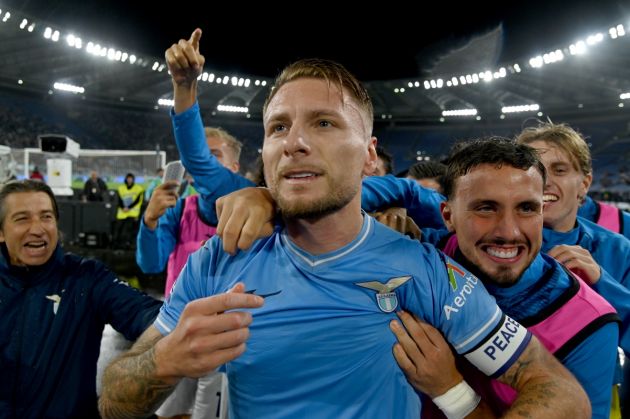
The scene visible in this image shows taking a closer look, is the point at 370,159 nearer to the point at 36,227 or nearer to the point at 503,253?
the point at 503,253

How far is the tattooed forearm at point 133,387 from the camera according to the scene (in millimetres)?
1173

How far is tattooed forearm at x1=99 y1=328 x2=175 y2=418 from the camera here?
1.17 meters

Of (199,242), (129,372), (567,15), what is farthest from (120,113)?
(129,372)

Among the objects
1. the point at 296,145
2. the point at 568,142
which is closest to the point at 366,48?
the point at 568,142

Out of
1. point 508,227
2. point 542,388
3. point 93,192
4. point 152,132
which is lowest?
point 542,388

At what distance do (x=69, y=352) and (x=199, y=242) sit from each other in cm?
95

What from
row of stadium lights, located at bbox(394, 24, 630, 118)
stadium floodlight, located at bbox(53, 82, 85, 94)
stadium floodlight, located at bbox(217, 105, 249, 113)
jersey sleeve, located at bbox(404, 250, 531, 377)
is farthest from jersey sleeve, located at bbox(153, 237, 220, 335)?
stadium floodlight, located at bbox(217, 105, 249, 113)

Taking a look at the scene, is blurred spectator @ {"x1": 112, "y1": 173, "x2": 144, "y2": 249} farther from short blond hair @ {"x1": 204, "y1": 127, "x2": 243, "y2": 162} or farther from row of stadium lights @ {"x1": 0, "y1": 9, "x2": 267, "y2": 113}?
short blond hair @ {"x1": 204, "y1": 127, "x2": 243, "y2": 162}

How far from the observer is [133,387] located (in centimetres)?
121

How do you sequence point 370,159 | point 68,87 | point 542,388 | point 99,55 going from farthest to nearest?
point 68,87 → point 99,55 → point 370,159 → point 542,388

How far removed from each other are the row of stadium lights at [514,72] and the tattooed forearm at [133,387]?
1390cm

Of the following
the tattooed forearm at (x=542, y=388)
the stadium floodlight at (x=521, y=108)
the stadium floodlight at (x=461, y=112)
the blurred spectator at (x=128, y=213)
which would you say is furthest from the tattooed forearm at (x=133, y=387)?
the stadium floodlight at (x=461, y=112)

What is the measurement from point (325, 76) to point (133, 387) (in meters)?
1.06

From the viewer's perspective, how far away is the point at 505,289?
1425mm
